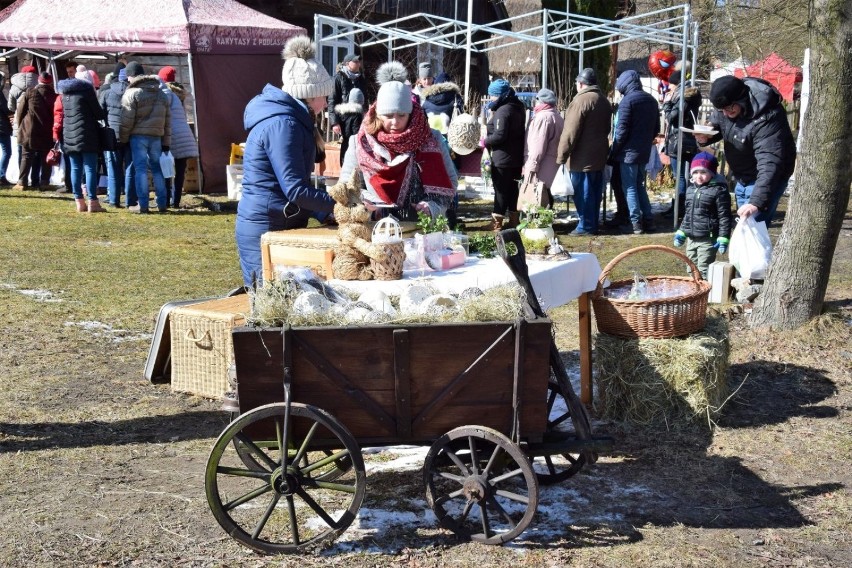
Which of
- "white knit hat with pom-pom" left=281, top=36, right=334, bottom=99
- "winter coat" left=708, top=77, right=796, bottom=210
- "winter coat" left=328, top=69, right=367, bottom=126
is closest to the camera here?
"white knit hat with pom-pom" left=281, top=36, right=334, bottom=99

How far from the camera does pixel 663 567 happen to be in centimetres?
380

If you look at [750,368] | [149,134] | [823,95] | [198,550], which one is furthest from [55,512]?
[149,134]

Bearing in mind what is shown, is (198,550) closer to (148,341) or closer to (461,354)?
(461,354)

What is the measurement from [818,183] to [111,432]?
4622 millimetres

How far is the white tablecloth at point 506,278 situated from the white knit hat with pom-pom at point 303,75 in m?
1.29

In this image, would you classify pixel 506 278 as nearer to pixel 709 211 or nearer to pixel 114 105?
pixel 709 211

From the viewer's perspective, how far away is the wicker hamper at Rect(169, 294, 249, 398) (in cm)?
575

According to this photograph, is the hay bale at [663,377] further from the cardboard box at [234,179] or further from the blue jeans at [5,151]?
the blue jeans at [5,151]

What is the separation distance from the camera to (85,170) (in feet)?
41.9

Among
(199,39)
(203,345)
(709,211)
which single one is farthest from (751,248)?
(199,39)

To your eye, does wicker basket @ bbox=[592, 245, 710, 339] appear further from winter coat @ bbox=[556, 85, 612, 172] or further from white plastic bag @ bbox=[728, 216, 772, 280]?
winter coat @ bbox=[556, 85, 612, 172]

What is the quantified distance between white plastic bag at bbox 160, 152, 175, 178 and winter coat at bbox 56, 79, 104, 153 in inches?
30.5

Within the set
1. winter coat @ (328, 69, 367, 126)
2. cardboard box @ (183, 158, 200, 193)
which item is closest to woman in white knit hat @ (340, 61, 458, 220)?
winter coat @ (328, 69, 367, 126)

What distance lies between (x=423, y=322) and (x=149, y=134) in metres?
9.56
